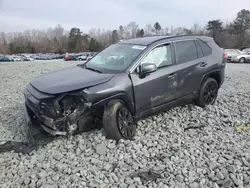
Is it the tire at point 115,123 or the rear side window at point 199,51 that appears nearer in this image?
the tire at point 115,123

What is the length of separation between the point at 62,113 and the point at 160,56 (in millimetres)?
2199

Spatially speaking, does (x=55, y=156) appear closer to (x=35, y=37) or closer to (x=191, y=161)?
(x=191, y=161)

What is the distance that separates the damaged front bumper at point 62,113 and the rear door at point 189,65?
2093mm

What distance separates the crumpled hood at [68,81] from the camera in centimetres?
408

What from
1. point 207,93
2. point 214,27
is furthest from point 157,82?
point 214,27

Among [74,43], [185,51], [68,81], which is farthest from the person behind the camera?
[74,43]

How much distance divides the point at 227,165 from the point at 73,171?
2200mm

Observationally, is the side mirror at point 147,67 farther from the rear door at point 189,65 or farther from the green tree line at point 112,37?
the green tree line at point 112,37

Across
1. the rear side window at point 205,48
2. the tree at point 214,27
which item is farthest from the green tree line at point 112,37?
the rear side window at point 205,48

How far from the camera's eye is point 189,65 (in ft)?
17.6

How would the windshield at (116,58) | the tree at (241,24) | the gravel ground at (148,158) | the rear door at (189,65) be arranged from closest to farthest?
1. the gravel ground at (148,158)
2. the windshield at (116,58)
3. the rear door at (189,65)
4. the tree at (241,24)

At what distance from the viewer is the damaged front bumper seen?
13.1 ft

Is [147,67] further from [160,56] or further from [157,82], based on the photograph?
[160,56]

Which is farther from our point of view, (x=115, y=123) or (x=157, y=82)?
(x=157, y=82)
